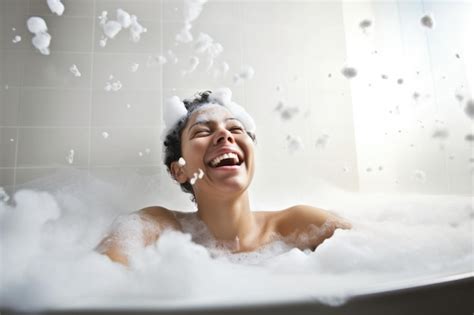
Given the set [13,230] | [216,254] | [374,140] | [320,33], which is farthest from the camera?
[320,33]

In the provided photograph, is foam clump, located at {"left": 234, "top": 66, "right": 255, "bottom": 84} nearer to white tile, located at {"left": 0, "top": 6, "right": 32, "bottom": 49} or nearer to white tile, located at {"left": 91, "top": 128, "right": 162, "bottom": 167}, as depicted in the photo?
white tile, located at {"left": 91, "top": 128, "right": 162, "bottom": 167}

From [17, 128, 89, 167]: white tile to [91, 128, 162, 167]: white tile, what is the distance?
49mm

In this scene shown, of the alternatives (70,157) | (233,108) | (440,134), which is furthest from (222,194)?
(70,157)

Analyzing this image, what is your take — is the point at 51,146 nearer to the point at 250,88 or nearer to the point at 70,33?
the point at 70,33

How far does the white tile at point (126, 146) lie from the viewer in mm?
1692

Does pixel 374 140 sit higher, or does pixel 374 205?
pixel 374 140

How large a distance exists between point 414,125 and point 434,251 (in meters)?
0.74

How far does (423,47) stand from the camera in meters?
1.43

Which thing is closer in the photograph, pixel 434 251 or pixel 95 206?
pixel 434 251

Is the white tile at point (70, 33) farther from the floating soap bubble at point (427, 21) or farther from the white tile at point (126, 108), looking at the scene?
the floating soap bubble at point (427, 21)

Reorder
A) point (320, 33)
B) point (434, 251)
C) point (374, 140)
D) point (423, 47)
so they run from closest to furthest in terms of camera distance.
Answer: point (434, 251) → point (423, 47) → point (374, 140) → point (320, 33)

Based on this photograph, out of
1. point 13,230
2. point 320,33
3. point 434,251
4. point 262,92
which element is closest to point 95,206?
point 13,230

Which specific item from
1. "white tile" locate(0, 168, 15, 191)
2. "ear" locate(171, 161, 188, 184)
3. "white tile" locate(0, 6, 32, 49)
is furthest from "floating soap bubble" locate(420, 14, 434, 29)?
"white tile" locate(0, 168, 15, 191)

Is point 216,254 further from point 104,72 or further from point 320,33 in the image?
point 320,33
